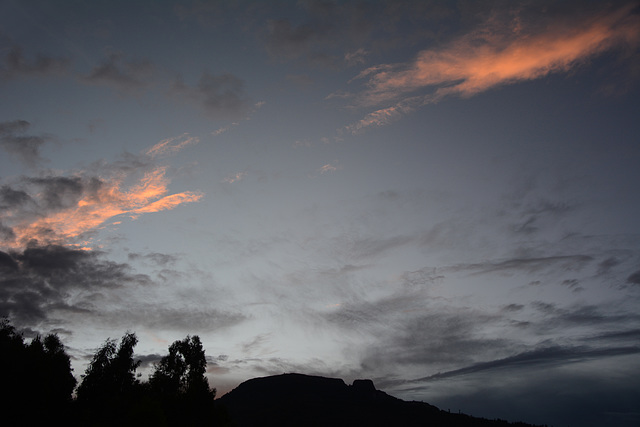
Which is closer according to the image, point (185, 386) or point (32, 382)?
point (32, 382)

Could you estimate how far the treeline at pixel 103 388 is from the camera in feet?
164

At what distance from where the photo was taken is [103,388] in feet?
194

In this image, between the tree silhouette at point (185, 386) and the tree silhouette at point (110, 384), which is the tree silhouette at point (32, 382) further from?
the tree silhouette at point (185, 386)

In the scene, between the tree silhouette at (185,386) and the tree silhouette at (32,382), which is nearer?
the tree silhouette at (32,382)

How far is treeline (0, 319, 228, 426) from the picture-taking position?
49969 mm

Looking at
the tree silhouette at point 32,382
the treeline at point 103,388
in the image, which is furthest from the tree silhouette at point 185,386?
the tree silhouette at point 32,382

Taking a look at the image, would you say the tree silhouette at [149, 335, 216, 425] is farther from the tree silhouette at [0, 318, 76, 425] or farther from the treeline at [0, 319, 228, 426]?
the tree silhouette at [0, 318, 76, 425]

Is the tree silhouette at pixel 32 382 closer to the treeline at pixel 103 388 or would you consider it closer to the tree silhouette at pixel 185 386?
the treeline at pixel 103 388

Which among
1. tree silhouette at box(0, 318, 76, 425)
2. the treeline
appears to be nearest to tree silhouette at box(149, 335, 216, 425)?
the treeline

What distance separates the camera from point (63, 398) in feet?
186

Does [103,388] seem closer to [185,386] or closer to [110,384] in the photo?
[110,384]

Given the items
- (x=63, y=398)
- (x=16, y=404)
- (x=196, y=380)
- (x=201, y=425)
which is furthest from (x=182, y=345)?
(x=16, y=404)

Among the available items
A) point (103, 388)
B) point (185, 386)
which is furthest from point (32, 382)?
point (185, 386)

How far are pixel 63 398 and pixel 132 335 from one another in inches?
482
